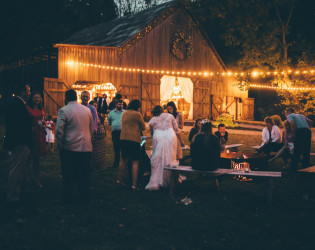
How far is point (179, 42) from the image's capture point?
2258 cm

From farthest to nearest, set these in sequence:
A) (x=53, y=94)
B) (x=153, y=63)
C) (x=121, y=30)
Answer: (x=121, y=30), (x=153, y=63), (x=53, y=94)

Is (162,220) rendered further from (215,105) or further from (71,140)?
(215,105)

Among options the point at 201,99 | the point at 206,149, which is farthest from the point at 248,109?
the point at 206,149

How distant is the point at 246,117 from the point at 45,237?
25.4 meters

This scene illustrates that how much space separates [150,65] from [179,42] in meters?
2.87

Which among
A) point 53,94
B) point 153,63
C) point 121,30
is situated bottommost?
point 53,94

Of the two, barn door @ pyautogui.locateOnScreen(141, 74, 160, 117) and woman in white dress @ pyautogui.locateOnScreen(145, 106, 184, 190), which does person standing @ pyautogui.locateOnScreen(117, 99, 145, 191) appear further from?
barn door @ pyautogui.locateOnScreen(141, 74, 160, 117)

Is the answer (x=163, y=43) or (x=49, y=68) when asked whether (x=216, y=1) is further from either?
(x=49, y=68)

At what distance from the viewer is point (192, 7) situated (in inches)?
893

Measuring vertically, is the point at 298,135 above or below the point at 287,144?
above

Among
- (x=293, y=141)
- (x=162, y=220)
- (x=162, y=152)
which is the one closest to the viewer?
(x=162, y=220)

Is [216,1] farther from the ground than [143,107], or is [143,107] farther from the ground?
[216,1]

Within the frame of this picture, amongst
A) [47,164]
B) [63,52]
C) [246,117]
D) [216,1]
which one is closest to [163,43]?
[216,1]

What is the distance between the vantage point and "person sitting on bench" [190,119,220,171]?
17.6 ft
